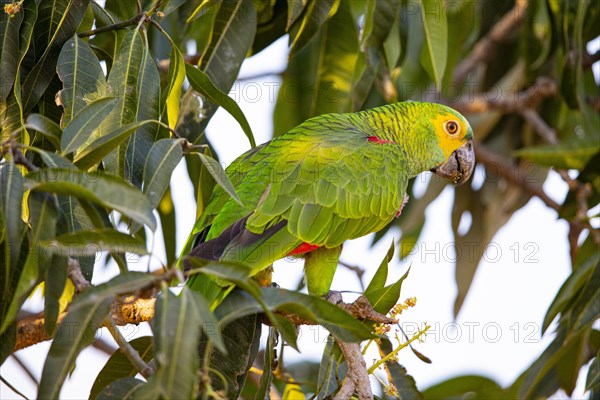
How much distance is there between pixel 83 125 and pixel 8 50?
552 millimetres

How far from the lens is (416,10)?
3.87m

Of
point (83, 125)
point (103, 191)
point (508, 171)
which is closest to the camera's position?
point (103, 191)

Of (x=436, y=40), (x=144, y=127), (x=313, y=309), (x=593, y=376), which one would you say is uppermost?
(x=436, y=40)

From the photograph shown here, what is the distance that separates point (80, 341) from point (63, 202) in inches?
20.5

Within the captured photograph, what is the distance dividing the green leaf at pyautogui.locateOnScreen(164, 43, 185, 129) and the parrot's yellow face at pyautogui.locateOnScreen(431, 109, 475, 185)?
147 centimetres

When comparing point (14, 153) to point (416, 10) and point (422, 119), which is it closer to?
point (422, 119)

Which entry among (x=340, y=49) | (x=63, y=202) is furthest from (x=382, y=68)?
(x=63, y=202)

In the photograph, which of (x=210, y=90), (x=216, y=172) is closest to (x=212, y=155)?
(x=210, y=90)

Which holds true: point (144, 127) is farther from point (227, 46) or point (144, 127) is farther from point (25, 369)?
point (25, 369)

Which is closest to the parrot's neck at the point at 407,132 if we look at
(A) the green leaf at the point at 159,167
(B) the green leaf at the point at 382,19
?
(B) the green leaf at the point at 382,19

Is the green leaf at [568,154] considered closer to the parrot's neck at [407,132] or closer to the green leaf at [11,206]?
the parrot's neck at [407,132]

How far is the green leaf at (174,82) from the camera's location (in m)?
2.39

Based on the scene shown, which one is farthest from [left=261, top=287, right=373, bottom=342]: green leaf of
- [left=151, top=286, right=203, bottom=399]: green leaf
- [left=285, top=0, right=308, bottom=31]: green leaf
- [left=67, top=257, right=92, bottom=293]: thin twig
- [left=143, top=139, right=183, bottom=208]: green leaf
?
[left=285, top=0, right=308, bottom=31]: green leaf

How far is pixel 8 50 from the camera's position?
2191mm
